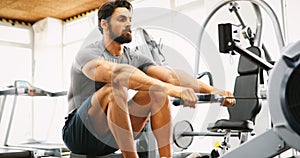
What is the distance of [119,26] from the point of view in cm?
202

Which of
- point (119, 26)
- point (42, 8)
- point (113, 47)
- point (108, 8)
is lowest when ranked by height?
point (113, 47)

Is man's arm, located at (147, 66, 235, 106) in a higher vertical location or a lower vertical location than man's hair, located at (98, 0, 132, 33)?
lower

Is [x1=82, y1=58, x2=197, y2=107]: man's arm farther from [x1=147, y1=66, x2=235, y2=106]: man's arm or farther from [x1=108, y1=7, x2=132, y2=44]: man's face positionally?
[x1=108, y1=7, x2=132, y2=44]: man's face

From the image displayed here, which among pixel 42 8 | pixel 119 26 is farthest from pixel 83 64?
pixel 42 8

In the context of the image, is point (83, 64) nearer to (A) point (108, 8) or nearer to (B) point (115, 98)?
(B) point (115, 98)

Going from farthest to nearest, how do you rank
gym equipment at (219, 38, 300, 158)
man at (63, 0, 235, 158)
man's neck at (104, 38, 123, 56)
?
1. man's neck at (104, 38, 123, 56)
2. man at (63, 0, 235, 158)
3. gym equipment at (219, 38, 300, 158)

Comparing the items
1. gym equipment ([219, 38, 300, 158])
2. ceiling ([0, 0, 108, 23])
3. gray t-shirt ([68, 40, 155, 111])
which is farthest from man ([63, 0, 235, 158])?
Result: ceiling ([0, 0, 108, 23])

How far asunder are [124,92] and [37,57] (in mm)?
4903

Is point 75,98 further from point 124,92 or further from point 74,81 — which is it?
point 124,92

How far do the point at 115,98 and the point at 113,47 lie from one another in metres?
0.49

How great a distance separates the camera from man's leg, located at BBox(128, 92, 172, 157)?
5.66 ft

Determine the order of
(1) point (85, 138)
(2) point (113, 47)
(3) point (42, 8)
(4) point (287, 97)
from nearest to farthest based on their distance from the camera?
(4) point (287, 97) → (1) point (85, 138) → (2) point (113, 47) → (3) point (42, 8)

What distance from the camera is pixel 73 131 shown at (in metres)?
1.79

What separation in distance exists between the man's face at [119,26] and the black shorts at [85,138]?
17.5 inches
